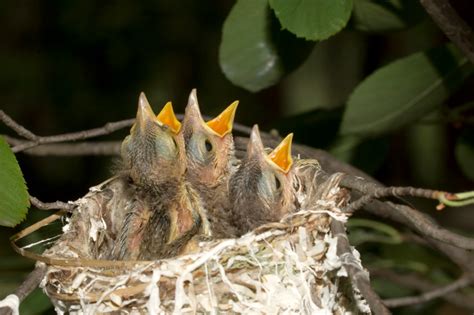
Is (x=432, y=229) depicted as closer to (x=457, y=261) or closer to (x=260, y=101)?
(x=457, y=261)

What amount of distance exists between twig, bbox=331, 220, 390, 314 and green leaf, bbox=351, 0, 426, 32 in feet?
2.57

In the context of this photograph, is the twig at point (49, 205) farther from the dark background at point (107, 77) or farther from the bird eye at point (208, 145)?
the dark background at point (107, 77)

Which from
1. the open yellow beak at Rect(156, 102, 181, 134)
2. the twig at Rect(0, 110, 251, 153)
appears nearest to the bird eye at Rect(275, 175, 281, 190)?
the open yellow beak at Rect(156, 102, 181, 134)

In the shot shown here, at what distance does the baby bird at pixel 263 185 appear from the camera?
7.85 ft

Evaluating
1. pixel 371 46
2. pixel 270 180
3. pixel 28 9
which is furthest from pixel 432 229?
pixel 28 9

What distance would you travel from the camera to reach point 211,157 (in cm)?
261

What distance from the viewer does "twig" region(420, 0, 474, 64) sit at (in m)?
2.06

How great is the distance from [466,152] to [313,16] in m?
1.13

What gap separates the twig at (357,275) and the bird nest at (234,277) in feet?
0.28

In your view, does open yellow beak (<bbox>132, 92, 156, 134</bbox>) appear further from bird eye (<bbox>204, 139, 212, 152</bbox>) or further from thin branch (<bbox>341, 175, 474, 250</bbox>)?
thin branch (<bbox>341, 175, 474, 250</bbox>)

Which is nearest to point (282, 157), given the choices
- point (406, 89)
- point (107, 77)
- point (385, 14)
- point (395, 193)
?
point (406, 89)

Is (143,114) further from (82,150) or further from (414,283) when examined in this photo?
(414,283)

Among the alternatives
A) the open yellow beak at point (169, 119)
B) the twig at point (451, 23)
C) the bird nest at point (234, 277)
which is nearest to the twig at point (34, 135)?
the open yellow beak at point (169, 119)

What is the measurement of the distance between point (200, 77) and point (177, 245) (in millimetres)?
3060
